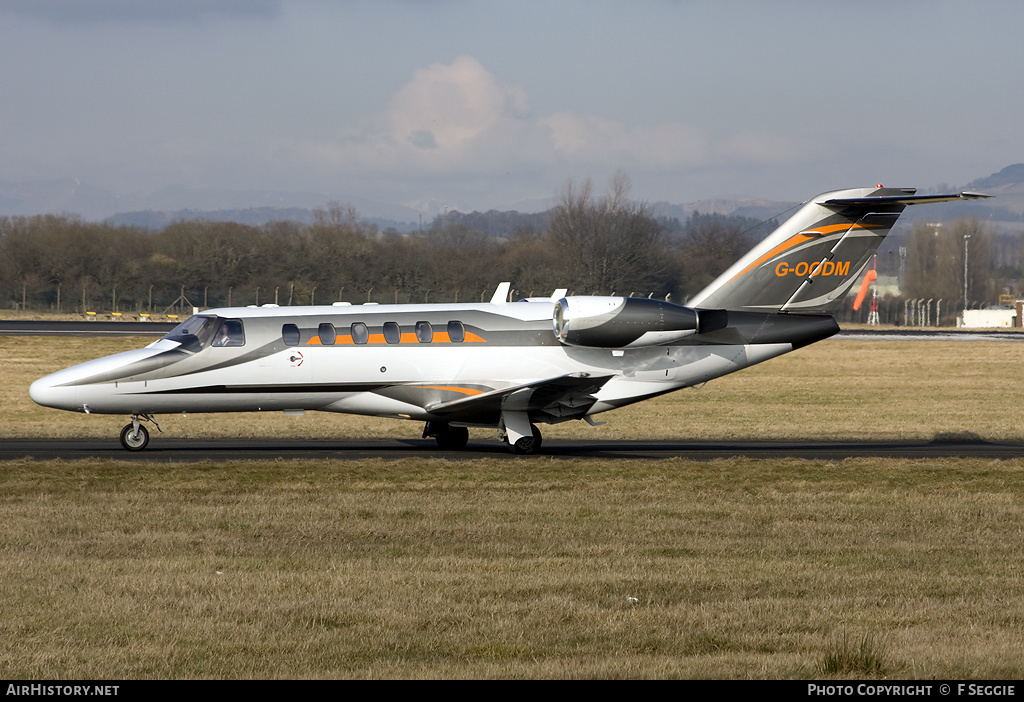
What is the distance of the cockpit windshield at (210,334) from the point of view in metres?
19.2

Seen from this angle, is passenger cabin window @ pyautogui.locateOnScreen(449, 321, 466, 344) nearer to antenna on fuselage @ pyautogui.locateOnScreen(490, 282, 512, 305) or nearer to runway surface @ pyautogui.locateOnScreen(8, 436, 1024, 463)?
antenna on fuselage @ pyautogui.locateOnScreen(490, 282, 512, 305)

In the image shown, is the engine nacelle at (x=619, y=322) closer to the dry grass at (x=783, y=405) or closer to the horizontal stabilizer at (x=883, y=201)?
the horizontal stabilizer at (x=883, y=201)

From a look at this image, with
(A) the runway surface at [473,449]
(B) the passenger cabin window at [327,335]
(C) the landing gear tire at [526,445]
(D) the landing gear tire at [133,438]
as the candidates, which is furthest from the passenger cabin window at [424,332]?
(D) the landing gear tire at [133,438]

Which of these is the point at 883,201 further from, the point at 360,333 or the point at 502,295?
the point at 360,333

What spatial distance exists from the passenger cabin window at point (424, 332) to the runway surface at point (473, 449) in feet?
6.96

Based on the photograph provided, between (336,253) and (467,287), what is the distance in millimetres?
12222

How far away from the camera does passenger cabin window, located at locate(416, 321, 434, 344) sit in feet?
64.4

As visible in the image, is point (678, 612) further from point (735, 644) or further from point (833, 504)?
point (833, 504)

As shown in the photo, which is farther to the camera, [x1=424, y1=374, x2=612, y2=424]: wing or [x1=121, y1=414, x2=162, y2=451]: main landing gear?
[x1=121, y1=414, x2=162, y2=451]: main landing gear

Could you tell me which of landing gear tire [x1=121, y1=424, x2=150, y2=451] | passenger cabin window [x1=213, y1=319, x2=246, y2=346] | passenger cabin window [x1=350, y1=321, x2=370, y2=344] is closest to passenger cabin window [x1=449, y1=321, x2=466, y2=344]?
passenger cabin window [x1=350, y1=321, x2=370, y2=344]

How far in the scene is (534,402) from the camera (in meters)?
19.3

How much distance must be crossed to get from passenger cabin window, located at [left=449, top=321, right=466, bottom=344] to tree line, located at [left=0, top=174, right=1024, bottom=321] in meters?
24.2

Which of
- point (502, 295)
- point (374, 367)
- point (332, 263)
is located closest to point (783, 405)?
point (502, 295)

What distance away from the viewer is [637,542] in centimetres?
1126
